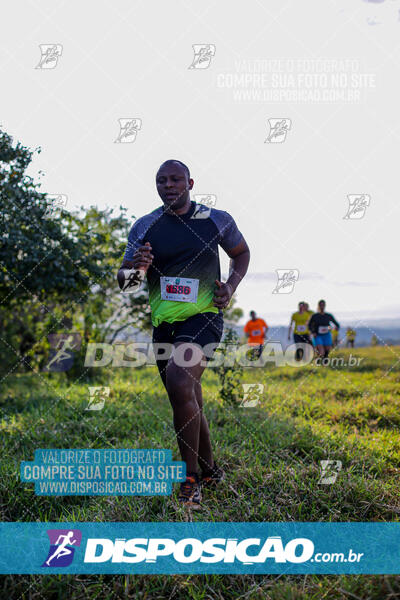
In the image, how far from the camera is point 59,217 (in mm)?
5852

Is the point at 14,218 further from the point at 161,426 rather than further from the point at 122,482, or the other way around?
the point at 122,482

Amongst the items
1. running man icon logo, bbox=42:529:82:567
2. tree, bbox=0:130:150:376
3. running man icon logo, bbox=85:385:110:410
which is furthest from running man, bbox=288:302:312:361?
running man icon logo, bbox=42:529:82:567

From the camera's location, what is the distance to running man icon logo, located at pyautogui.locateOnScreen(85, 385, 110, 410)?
5274 mm

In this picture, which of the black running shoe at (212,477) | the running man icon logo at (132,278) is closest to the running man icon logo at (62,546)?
the black running shoe at (212,477)

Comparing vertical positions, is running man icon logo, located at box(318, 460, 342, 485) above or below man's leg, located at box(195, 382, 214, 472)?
above

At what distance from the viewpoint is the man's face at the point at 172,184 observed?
2.90m

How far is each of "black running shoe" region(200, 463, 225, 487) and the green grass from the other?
70 millimetres

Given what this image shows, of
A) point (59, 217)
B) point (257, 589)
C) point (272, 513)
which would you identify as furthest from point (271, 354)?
point (257, 589)

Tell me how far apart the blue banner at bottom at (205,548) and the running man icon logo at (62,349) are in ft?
15.6

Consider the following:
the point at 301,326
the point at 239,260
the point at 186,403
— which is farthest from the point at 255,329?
the point at 186,403

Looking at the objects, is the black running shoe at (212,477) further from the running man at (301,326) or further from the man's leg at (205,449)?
the running man at (301,326)

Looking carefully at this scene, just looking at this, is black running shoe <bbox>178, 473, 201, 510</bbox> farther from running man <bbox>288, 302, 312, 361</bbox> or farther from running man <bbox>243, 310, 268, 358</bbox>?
running man <bbox>288, 302, 312, 361</bbox>

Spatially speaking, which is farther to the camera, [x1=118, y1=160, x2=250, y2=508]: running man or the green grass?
[x1=118, y1=160, x2=250, y2=508]: running man

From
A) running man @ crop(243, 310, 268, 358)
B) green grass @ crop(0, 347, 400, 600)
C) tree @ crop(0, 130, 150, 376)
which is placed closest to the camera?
green grass @ crop(0, 347, 400, 600)
